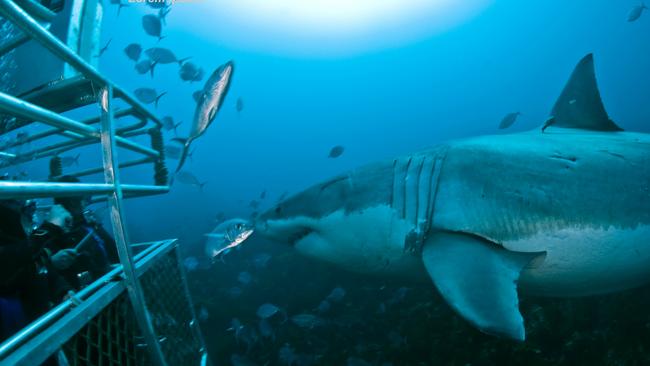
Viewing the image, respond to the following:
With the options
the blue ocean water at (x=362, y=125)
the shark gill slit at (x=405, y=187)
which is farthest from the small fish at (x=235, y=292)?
the shark gill slit at (x=405, y=187)

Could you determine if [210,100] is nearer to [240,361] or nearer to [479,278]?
[479,278]

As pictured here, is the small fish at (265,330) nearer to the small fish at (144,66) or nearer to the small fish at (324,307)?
the small fish at (324,307)

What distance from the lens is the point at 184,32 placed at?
219 ft

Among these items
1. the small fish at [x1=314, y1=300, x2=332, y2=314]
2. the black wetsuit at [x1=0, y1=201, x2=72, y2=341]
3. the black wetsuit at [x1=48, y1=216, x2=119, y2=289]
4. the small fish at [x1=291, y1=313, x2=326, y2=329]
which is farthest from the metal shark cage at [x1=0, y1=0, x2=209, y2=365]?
the small fish at [x1=314, y1=300, x2=332, y2=314]

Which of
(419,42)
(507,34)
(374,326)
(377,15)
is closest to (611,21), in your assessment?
(507,34)

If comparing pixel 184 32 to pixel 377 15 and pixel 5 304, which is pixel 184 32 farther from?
pixel 5 304

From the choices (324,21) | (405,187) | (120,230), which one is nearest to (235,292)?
(120,230)

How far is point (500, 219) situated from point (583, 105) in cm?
226

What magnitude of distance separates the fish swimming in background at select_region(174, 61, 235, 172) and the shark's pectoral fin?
2.69m

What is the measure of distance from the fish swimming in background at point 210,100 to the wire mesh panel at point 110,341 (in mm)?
1999

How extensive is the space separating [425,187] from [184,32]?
7930 centimetres

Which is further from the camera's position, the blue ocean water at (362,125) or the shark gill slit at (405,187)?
the blue ocean water at (362,125)

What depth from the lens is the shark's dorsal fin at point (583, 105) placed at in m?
3.15

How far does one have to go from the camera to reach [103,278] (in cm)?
190
